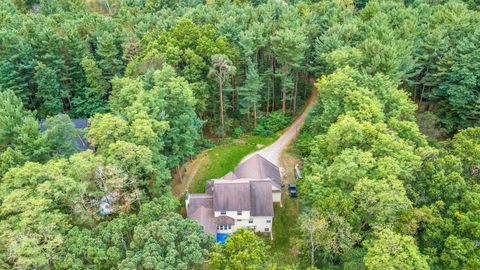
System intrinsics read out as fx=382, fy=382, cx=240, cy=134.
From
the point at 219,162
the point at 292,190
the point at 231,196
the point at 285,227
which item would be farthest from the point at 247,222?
the point at 219,162

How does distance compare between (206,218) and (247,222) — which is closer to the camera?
(206,218)

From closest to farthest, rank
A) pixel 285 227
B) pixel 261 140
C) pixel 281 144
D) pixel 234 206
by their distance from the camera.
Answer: pixel 234 206 < pixel 285 227 < pixel 281 144 < pixel 261 140

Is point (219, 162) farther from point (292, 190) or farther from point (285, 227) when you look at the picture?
point (285, 227)

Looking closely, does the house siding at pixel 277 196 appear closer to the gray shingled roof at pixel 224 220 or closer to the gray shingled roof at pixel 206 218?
the gray shingled roof at pixel 224 220

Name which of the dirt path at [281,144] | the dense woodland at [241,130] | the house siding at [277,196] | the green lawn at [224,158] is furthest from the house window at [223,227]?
the dirt path at [281,144]

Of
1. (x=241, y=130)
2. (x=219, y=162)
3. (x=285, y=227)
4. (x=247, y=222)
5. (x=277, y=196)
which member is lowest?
(x=285, y=227)

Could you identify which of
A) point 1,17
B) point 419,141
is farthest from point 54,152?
point 1,17

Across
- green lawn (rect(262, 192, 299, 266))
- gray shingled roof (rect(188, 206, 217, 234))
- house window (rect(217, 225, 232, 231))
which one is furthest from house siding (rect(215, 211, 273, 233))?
green lawn (rect(262, 192, 299, 266))

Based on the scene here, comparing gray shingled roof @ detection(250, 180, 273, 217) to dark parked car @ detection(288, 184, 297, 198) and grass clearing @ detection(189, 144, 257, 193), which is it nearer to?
dark parked car @ detection(288, 184, 297, 198)
